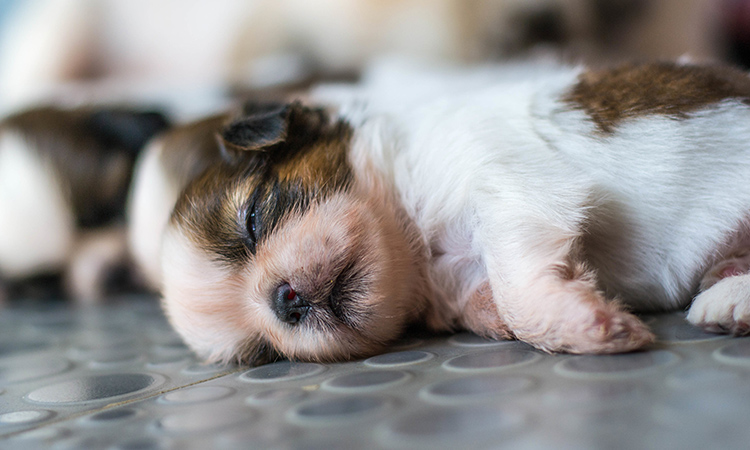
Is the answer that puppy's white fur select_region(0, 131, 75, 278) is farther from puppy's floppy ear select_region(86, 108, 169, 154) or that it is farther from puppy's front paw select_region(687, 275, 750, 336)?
puppy's front paw select_region(687, 275, 750, 336)

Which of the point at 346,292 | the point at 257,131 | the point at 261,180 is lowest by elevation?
the point at 346,292

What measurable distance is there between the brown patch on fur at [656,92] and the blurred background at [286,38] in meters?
1.23

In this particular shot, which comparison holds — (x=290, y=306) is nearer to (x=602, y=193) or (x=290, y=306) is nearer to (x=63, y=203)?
(x=602, y=193)

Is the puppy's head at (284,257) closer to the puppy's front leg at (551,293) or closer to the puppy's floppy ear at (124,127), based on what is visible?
the puppy's front leg at (551,293)

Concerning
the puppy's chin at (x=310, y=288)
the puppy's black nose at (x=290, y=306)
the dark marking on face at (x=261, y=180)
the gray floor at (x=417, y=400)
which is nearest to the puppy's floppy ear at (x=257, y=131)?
the dark marking on face at (x=261, y=180)

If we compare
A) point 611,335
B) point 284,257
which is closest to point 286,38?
point 284,257

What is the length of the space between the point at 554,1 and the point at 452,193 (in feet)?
7.81

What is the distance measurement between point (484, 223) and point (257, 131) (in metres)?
0.56

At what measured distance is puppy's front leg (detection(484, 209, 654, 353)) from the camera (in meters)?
0.96

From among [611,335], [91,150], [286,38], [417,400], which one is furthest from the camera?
→ [286,38]

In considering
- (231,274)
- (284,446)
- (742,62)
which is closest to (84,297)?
(231,274)

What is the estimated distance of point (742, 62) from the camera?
130 inches

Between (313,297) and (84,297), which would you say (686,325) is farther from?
(84,297)

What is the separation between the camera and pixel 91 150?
2.41 m
